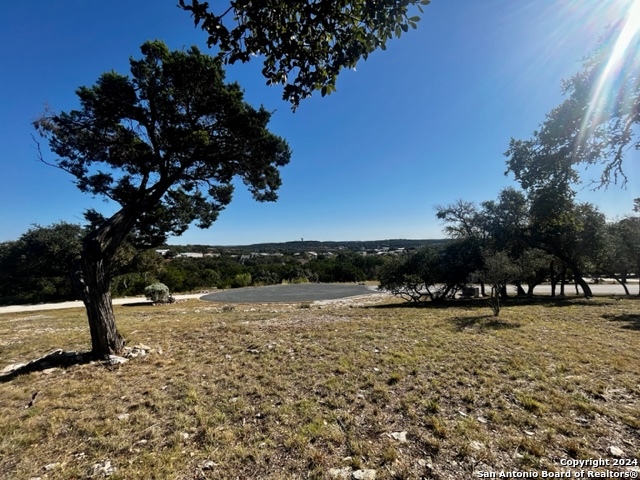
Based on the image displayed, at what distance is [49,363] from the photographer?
5309mm

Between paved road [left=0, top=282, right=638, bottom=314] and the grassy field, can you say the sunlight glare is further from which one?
paved road [left=0, top=282, right=638, bottom=314]

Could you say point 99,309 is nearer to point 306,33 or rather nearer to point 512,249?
point 306,33

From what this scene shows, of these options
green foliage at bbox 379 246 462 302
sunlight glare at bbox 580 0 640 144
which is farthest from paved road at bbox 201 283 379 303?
sunlight glare at bbox 580 0 640 144

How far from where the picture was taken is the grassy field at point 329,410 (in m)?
2.44

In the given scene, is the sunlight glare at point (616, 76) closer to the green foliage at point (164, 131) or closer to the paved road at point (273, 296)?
the green foliage at point (164, 131)

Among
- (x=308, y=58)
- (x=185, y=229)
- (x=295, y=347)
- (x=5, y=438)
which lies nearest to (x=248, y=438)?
(x=5, y=438)

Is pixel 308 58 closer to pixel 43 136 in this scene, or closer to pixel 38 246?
pixel 43 136

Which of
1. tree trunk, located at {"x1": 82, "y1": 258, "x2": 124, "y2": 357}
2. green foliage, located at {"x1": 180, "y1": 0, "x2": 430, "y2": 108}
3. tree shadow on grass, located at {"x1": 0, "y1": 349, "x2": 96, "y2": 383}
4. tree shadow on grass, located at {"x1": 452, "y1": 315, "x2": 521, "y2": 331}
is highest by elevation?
green foliage, located at {"x1": 180, "y1": 0, "x2": 430, "y2": 108}

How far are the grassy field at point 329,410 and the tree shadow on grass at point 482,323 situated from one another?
1.55 metres

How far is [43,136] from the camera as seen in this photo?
596 cm

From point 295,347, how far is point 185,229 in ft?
16.4

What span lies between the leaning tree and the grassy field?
6.06 feet

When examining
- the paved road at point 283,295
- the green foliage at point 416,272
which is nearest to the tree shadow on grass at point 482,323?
the green foliage at point 416,272

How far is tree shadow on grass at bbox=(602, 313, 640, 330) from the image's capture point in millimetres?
7734
